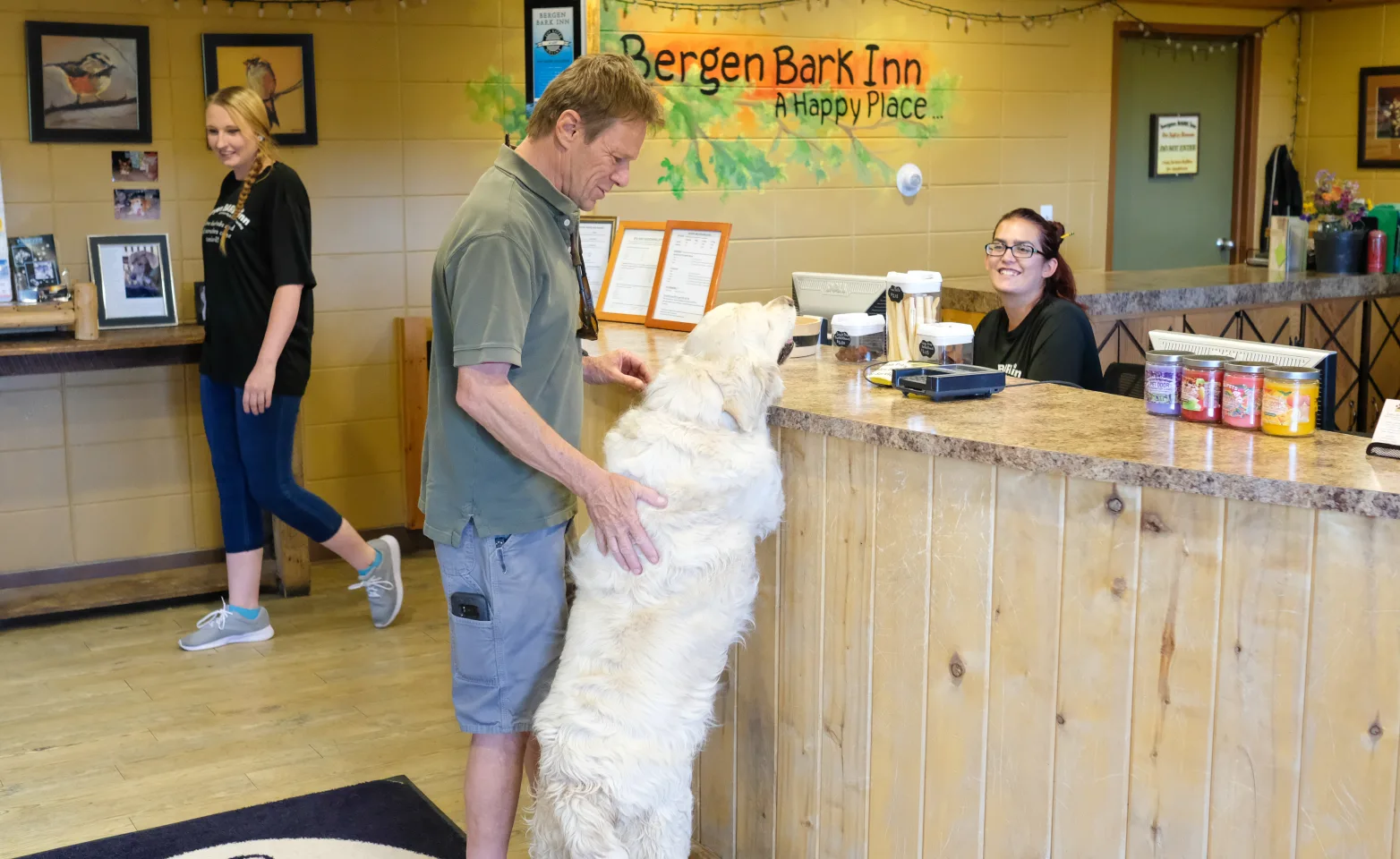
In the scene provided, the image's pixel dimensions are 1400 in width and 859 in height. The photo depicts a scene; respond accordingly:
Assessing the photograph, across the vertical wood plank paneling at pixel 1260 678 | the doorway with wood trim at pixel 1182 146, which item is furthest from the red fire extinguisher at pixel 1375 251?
the vertical wood plank paneling at pixel 1260 678

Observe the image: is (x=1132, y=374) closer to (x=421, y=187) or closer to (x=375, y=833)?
(x=375, y=833)

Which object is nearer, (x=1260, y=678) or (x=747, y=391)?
(x=1260, y=678)

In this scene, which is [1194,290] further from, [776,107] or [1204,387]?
[1204,387]

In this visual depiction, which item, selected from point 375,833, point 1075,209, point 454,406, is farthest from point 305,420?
point 1075,209

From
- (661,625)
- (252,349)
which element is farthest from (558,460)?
(252,349)

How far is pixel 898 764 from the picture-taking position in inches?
91.5

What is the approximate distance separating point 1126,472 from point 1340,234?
4369 millimetres

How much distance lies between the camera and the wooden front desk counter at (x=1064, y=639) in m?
1.79

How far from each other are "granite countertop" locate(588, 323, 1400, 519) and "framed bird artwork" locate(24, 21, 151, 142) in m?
3.09

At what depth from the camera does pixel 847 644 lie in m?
2.41

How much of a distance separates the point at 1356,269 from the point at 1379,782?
177 inches

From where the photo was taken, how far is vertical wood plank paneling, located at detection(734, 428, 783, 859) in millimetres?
2572

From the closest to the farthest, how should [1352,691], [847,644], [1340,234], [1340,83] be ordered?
1. [1352,691]
2. [847,644]
3. [1340,234]
4. [1340,83]

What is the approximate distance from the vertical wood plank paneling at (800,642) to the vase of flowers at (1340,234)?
162 inches
